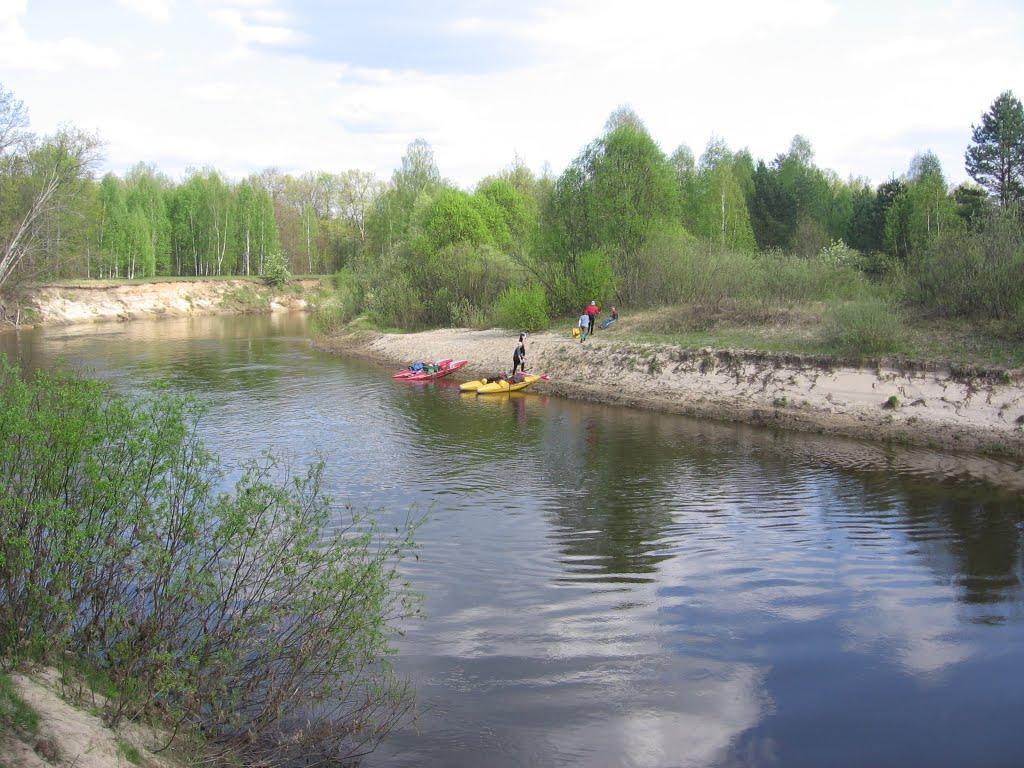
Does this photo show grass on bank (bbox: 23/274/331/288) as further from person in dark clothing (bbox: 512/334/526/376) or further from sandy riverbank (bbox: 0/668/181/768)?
sandy riverbank (bbox: 0/668/181/768)

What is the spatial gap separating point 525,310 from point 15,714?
31.8 metres

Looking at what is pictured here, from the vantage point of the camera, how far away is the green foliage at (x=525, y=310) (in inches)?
1427

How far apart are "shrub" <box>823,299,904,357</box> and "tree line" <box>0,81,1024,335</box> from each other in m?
4.05

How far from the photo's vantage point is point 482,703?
27.0 ft

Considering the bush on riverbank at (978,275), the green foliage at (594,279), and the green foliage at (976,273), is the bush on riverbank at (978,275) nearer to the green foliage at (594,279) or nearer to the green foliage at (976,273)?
the green foliage at (976,273)

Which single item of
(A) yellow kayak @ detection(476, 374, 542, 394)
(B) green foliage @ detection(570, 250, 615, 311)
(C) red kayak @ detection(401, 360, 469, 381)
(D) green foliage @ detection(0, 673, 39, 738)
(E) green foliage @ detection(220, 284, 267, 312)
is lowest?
(D) green foliage @ detection(0, 673, 39, 738)

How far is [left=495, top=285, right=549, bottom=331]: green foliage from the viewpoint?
36234mm

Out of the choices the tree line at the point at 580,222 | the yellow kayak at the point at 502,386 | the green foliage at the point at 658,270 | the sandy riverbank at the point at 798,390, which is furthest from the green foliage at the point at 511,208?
the yellow kayak at the point at 502,386

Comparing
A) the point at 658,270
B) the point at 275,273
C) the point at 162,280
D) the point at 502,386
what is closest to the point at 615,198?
Result: the point at 658,270

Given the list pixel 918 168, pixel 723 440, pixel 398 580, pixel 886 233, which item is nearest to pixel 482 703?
pixel 398 580

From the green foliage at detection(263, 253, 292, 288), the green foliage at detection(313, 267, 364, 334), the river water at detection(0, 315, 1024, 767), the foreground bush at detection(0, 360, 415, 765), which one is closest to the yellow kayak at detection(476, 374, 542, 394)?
the river water at detection(0, 315, 1024, 767)

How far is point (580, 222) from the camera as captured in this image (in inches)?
1517

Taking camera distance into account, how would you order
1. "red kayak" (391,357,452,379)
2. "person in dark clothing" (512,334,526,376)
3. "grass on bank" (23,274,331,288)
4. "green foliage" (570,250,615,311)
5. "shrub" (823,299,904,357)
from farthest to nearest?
"grass on bank" (23,274,331,288)
"green foliage" (570,250,615,311)
"red kayak" (391,357,452,379)
"person in dark clothing" (512,334,526,376)
"shrub" (823,299,904,357)

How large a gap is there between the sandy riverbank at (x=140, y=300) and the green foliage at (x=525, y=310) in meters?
33.1
